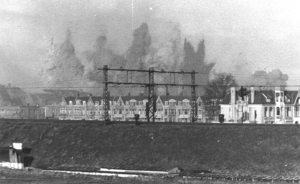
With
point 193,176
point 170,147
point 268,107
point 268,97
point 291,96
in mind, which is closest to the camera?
point 193,176

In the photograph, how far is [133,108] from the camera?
451 ft

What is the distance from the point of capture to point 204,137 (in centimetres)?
6538

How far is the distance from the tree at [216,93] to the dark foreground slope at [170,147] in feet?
175

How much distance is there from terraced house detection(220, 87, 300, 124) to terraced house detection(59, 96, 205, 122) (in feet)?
66.5

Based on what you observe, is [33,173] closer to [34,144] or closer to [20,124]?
[34,144]

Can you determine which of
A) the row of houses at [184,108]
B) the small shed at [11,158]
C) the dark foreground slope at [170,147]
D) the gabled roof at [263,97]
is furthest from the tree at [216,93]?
the small shed at [11,158]

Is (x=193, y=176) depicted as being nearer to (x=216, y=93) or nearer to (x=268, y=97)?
(x=268, y=97)

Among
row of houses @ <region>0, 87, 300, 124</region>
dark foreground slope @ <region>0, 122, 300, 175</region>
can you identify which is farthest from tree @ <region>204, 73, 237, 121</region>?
dark foreground slope @ <region>0, 122, 300, 175</region>

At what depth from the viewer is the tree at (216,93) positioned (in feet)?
410

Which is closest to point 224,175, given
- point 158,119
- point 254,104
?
point 254,104

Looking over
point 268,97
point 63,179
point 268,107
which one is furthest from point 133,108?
point 63,179

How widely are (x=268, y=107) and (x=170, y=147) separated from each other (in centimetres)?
4957

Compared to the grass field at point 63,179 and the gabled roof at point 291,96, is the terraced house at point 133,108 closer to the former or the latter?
the gabled roof at point 291,96

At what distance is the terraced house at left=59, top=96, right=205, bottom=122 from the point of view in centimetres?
13400
